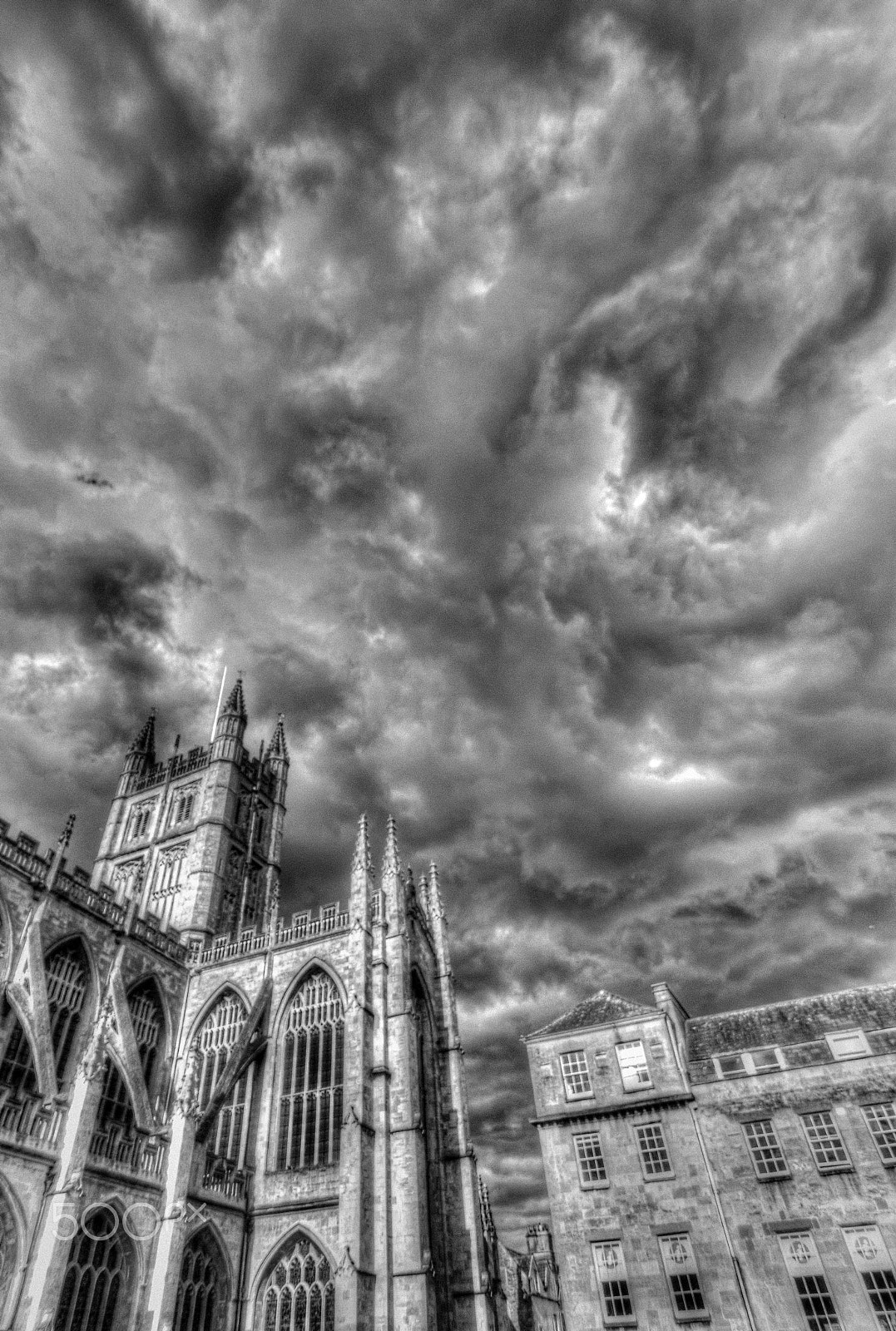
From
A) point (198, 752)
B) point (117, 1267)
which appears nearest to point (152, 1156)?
point (117, 1267)

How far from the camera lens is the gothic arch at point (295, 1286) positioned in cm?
2372

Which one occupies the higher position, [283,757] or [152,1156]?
[283,757]

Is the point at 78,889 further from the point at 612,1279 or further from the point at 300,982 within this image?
the point at 612,1279

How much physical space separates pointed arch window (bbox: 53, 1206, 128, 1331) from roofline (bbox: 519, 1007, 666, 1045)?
54.1ft

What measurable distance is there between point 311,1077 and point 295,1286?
6.21 m

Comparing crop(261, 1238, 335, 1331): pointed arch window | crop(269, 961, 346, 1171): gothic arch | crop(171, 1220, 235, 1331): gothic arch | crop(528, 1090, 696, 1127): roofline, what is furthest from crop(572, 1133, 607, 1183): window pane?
crop(171, 1220, 235, 1331): gothic arch

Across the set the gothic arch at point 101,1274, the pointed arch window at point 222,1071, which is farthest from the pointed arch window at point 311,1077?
the gothic arch at point 101,1274

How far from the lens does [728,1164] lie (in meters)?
26.2

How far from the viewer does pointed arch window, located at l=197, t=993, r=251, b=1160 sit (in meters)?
28.2

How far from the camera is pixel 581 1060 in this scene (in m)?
30.3

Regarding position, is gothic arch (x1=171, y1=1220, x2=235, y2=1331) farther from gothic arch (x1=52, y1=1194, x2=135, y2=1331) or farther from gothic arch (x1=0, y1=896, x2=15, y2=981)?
gothic arch (x1=0, y1=896, x2=15, y2=981)

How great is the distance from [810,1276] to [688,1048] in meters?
7.63

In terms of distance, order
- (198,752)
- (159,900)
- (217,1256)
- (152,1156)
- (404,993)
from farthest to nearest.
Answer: (198,752)
(159,900)
(404,993)
(217,1256)
(152,1156)

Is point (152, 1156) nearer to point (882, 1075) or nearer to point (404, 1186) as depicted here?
point (404, 1186)
